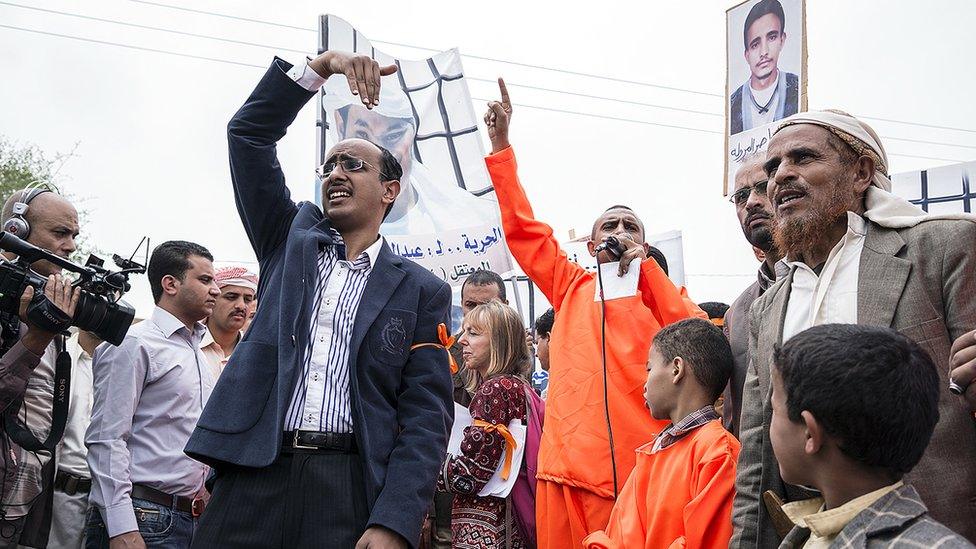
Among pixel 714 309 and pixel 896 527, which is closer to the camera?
pixel 896 527

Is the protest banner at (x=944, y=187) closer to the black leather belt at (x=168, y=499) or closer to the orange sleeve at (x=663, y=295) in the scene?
the orange sleeve at (x=663, y=295)

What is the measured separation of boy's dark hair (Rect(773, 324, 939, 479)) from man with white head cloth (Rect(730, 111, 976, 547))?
289mm

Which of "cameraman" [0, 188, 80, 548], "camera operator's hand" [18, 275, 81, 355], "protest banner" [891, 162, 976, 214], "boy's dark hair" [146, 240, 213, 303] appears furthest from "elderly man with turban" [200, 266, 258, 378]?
"protest banner" [891, 162, 976, 214]

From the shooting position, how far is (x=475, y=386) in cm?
506

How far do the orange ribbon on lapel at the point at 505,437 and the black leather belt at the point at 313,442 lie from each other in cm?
162

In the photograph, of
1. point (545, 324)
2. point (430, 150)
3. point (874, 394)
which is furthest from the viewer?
point (430, 150)

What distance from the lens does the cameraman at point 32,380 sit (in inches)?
141

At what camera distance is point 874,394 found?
1980 millimetres

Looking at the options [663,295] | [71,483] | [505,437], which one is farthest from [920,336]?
[71,483]

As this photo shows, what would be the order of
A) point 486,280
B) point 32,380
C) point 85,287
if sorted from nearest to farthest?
1. point 85,287
2. point 32,380
3. point 486,280

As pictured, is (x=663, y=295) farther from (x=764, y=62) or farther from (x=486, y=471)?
(x=764, y=62)

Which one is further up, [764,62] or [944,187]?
[764,62]

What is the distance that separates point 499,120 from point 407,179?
3.98m

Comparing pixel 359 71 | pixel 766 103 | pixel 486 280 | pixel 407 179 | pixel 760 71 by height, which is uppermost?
pixel 760 71
